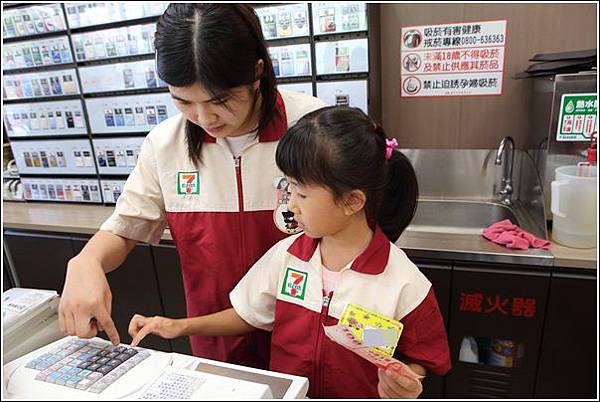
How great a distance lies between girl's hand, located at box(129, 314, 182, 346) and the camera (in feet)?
3.19

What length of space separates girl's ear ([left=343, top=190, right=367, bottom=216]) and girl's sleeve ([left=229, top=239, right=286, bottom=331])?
241 millimetres

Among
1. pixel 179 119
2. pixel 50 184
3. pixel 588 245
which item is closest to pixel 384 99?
pixel 588 245

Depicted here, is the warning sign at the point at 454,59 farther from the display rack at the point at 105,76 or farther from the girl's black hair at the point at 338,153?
the girl's black hair at the point at 338,153

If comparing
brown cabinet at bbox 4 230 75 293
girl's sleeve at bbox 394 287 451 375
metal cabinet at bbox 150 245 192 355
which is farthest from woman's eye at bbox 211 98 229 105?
brown cabinet at bbox 4 230 75 293

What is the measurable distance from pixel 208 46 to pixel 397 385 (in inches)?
31.9

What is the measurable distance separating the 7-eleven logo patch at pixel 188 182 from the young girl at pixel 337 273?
0.31 meters

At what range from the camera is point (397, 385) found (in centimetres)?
86

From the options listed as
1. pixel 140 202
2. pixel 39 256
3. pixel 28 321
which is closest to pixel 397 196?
pixel 140 202

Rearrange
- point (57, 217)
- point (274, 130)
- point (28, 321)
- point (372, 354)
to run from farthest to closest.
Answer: point (57, 217) < point (274, 130) < point (28, 321) < point (372, 354)

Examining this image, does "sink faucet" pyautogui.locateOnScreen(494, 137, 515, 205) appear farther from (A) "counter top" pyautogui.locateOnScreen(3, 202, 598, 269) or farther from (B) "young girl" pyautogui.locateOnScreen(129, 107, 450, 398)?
(B) "young girl" pyautogui.locateOnScreen(129, 107, 450, 398)

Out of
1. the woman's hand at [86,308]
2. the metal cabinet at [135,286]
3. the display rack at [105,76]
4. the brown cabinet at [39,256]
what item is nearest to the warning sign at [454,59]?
the display rack at [105,76]

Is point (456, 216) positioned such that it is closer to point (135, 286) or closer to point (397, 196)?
point (397, 196)

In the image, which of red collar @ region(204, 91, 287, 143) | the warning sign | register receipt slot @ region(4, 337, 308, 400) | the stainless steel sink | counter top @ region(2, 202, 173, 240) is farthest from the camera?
counter top @ region(2, 202, 173, 240)

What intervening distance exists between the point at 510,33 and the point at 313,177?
5.76 ft
